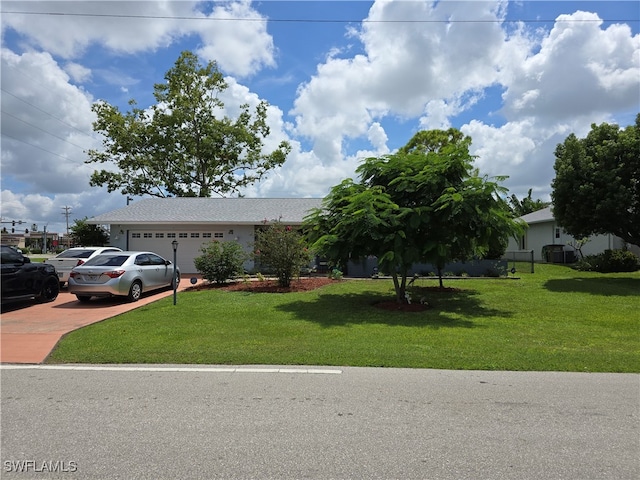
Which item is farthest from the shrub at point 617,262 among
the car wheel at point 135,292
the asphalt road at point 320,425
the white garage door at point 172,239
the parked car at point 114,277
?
the car wheel at point 135,292

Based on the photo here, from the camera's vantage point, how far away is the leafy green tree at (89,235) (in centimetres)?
2667

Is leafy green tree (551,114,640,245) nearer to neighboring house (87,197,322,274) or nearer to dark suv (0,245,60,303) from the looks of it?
neighboring house (87,197,322,274)

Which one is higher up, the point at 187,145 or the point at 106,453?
the point at 187,145

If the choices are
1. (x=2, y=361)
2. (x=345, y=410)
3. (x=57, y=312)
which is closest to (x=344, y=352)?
(x=345, y=410)

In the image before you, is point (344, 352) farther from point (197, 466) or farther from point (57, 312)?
point (57, 312)

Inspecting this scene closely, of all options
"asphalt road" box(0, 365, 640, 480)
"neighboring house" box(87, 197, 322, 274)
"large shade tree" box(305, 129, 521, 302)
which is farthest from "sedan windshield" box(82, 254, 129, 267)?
"neighboring house" box(87, 197, 322, 274)

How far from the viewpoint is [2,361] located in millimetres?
6785

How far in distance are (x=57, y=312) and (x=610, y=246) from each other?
2835 centimetres

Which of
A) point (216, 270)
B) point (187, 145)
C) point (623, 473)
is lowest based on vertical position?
point (623, 473)

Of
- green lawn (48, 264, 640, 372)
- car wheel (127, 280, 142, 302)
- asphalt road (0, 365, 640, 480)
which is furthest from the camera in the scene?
car wheel (127, 280, 142, 302)

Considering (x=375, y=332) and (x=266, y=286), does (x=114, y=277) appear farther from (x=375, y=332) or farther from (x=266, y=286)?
(x=375, y=332)

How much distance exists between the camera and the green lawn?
664cm

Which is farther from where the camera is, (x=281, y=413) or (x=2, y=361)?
(x=2, y=361)

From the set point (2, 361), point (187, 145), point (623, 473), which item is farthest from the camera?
point (187, 145)
